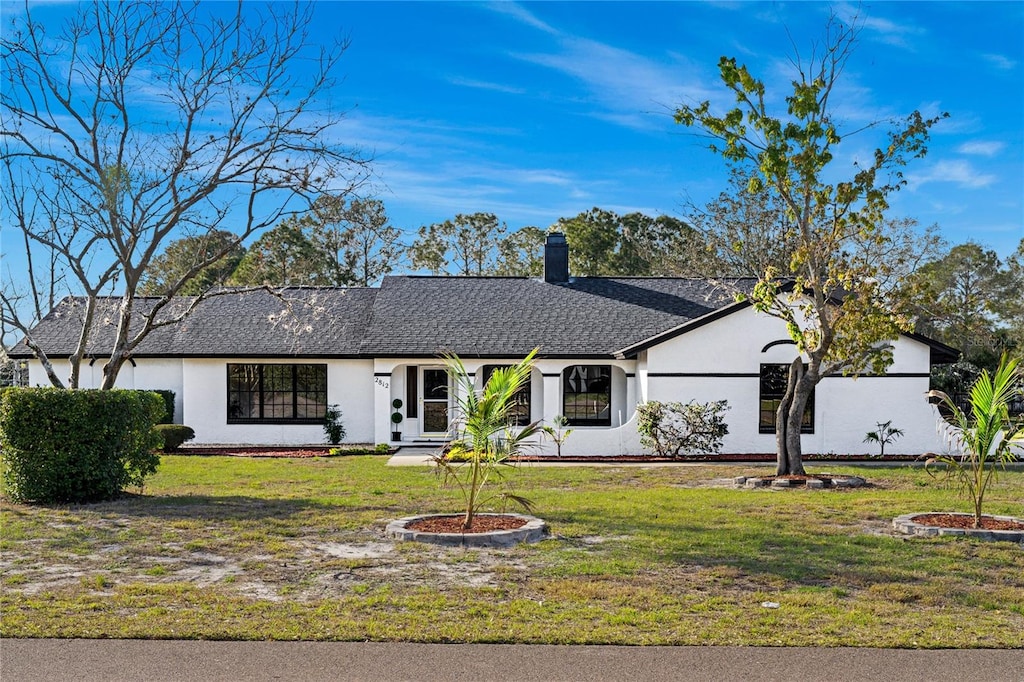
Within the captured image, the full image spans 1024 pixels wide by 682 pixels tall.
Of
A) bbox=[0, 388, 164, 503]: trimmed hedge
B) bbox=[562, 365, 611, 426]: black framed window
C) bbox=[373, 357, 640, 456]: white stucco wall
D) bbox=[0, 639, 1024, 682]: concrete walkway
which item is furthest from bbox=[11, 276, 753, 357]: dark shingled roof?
bbox=[0, 639, 1024, 682]: concrete walkway

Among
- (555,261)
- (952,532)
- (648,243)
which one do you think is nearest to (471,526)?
(952,532)

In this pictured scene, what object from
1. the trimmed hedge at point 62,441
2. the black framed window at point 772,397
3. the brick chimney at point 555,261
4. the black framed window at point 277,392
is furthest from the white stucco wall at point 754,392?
the trimmed hedge at point 62,441

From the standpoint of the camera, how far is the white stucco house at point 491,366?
21.1 metres

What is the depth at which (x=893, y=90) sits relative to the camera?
17453 millimetres

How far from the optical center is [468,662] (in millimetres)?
5883

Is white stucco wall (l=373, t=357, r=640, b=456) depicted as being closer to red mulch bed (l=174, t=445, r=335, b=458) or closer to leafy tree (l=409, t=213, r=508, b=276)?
red mulch bed (l=174, t=445, r=335, b=458)

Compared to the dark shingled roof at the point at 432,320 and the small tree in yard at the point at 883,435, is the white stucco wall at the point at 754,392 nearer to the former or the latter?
the small tree in yard at the point at 883,435

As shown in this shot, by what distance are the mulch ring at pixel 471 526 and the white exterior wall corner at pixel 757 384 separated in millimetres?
11136

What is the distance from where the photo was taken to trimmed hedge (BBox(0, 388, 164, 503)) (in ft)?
37.9

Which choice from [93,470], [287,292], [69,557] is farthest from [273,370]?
[69,557]

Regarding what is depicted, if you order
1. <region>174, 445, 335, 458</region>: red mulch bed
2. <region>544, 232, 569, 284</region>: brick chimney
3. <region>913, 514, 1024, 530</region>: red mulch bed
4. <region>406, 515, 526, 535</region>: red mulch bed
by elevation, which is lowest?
<region>913, 514, 1024, 530</region>: red mulch bed

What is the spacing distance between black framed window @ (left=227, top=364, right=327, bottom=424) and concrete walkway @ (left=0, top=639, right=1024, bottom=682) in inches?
689

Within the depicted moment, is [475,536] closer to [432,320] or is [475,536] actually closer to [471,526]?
[471,526]

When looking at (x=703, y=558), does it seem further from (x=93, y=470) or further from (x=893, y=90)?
(x=893, y=90)
